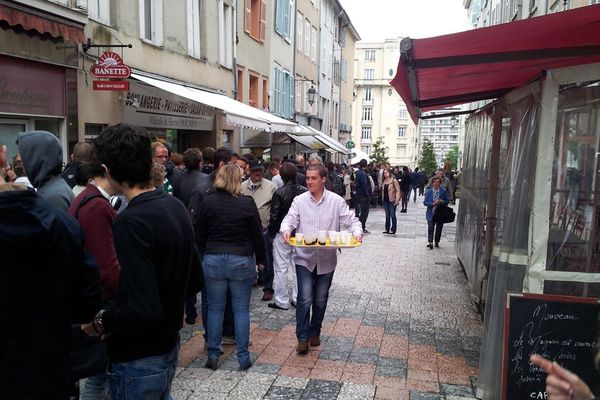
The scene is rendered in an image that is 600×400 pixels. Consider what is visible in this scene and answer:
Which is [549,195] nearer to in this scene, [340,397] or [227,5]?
[340,397]

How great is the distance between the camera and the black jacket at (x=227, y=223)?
14.6 feet

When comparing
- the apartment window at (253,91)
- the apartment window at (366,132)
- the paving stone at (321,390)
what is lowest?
the paving stone at (321,390)

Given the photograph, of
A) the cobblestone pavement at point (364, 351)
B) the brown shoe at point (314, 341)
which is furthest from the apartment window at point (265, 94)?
the brown shoe at point (314, 341)

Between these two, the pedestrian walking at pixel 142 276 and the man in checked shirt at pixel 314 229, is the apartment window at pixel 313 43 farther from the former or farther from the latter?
the pedestrian walking at pixel 142 276

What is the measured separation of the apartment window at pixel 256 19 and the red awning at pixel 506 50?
14.8 m

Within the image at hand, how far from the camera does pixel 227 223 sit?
4449 mm

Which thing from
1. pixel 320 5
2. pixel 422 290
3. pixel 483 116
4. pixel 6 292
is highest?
pixel 320 5

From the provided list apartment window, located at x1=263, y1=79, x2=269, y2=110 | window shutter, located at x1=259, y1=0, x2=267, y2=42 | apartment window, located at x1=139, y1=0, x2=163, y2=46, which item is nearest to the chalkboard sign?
apartment window, located at x1=139, y1=0, x2=163, y2=46

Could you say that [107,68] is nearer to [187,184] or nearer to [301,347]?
[187,184]

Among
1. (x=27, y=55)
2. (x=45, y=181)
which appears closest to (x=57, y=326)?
(x=45, y=181)

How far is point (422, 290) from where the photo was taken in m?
7.58

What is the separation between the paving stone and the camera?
13.5ft

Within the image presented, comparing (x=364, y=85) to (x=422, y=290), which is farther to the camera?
(x=364, y=85)

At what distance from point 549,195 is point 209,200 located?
266 centimetres
